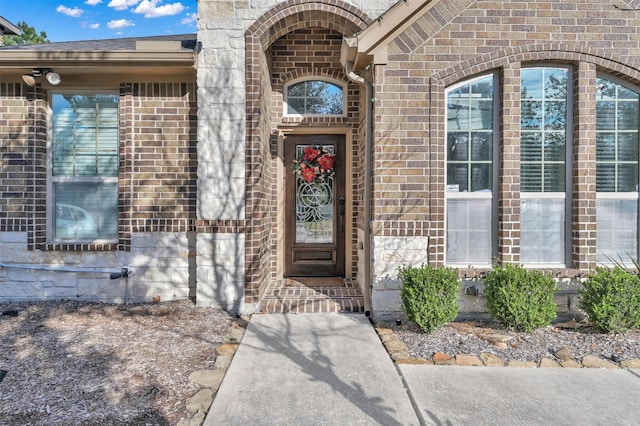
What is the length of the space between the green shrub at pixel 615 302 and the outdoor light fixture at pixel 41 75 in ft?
20.6

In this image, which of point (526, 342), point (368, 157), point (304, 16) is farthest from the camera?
point (304, 16)

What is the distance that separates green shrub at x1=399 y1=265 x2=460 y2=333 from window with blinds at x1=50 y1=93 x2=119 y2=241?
12.3ft

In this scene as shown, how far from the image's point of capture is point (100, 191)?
186 inches

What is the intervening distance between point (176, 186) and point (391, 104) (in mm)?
2763

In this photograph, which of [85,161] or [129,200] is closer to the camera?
[129,200]

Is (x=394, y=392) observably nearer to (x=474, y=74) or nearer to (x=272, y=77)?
(x=474, y=74)

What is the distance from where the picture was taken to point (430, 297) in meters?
3.53

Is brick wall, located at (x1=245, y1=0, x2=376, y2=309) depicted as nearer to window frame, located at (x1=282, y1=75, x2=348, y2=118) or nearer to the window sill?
window frame, located at (x1=282, y1=75, x2=348, y2=118)

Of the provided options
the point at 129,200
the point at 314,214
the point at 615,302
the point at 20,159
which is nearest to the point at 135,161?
the point at 129,200

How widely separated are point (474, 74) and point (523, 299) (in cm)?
242

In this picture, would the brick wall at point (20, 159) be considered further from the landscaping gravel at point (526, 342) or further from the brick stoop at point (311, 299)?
the landscaping gravel at point (526, 342)

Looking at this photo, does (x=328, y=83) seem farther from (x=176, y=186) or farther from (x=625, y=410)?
(x=625, y=410)

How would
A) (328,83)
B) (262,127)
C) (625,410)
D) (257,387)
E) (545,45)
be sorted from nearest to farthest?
(625,410)
(257,387)
(545,45)
(262,127)
(328,83)

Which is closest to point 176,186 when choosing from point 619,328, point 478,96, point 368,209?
point 368,209
